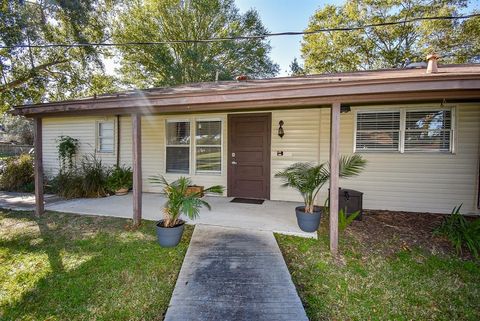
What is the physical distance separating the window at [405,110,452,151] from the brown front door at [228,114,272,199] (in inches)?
124

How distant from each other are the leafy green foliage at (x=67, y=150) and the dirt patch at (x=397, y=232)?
28.1 ft

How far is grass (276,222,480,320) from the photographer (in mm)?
2375

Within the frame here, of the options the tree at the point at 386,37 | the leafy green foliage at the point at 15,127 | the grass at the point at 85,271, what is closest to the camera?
the grass at the point at 85,271

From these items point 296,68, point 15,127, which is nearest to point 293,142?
point 296,68

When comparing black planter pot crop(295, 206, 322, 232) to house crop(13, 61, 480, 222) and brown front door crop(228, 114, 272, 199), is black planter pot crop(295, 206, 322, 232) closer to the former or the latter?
house crop(13, 61, 480, 222)

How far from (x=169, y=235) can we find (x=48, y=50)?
39.7ft

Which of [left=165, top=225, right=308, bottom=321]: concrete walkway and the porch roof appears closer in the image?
[left=165, top=225, right=308, bottom=321]: concrete walkway

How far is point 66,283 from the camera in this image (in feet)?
9.04

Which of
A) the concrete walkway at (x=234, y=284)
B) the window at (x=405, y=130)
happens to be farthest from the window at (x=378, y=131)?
the concrete walkway at (x=234, y=284)

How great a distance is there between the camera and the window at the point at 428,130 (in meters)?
5.11

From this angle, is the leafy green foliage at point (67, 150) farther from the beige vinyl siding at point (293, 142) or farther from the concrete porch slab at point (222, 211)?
the beige vinyl siding at point (293, 142)

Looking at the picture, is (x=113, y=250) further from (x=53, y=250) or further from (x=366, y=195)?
(x=366, y=195)

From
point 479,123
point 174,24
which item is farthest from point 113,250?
point 174,24

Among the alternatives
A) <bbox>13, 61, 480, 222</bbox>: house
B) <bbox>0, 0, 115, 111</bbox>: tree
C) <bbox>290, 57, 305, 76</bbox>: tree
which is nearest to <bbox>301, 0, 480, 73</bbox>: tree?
<bbox>290, 57, 305, 76</bbox>: tree
